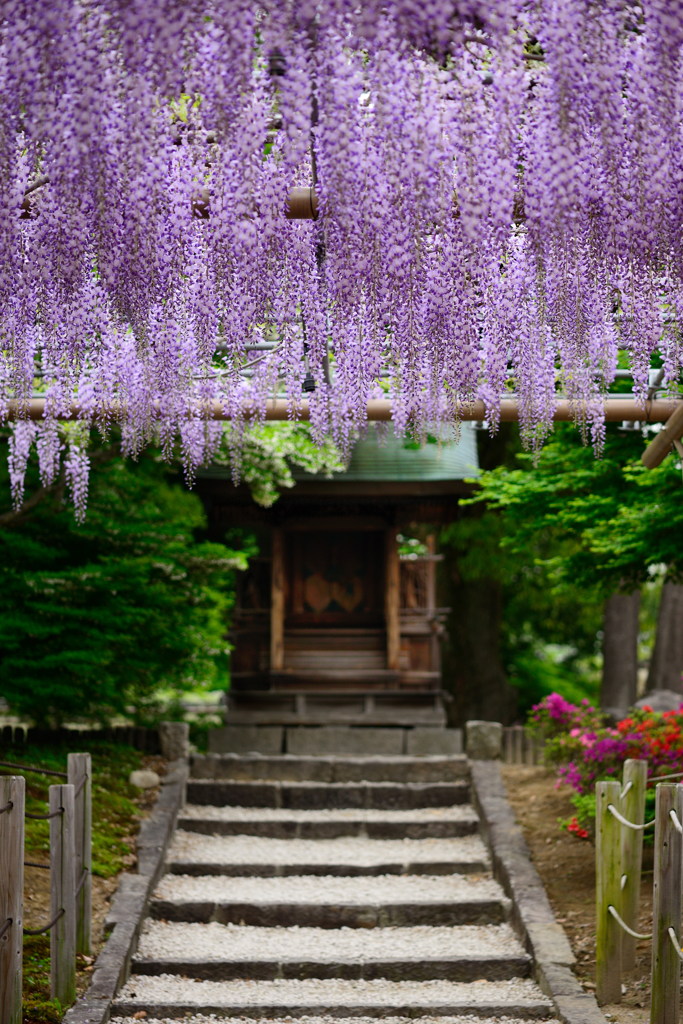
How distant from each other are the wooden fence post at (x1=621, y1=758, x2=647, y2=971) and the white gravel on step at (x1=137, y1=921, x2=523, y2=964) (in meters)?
0.92

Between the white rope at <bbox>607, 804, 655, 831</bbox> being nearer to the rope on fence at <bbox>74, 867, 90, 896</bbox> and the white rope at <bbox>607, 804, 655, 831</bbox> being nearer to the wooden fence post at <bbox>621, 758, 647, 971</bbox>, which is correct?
the wooden fence post at <bbox>621, 758, 647, 971</bbox>

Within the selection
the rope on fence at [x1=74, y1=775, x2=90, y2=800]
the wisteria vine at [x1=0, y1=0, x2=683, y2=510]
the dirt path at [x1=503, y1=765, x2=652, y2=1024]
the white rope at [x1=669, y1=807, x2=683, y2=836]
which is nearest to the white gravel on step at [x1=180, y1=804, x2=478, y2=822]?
the dirt path at [x1=503, y1=765, x2=652, y2=1024]

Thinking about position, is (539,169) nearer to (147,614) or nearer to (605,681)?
(147,614)

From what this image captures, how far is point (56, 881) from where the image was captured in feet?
15.7

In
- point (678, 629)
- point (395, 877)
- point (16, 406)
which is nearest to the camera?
point (16, 406)

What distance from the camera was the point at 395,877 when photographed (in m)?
7.08

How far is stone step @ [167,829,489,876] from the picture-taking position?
7.09m

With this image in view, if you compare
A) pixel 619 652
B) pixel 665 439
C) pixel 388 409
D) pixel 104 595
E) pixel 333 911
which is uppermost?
pixel 388 409

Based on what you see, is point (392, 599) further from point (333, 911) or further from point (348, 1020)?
point (348, 1020)

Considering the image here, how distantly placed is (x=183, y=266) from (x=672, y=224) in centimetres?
174

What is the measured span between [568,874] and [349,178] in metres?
4.72

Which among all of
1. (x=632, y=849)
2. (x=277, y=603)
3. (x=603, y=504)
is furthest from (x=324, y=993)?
(x=277, y=603)

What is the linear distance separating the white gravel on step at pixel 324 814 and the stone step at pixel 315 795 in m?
0.05

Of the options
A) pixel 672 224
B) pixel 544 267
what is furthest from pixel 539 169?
pixel 672 224
